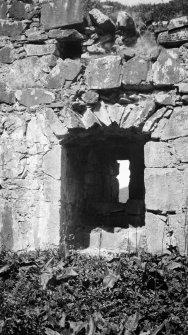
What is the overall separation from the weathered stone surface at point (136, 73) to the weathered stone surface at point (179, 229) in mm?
1876

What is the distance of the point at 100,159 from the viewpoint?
26.5 ft

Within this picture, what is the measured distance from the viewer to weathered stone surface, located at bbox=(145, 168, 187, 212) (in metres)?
5.44

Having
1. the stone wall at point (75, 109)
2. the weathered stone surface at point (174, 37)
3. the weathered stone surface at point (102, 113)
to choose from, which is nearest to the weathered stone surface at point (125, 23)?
the stone wall at point (75, 109)

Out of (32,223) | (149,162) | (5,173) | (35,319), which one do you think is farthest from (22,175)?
(35,319)

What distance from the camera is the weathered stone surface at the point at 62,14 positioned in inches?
235

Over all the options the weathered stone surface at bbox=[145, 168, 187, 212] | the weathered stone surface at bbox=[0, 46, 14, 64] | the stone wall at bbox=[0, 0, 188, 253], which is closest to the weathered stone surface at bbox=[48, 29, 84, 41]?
the stone wall at bbox=[0, 0, 188, 253]

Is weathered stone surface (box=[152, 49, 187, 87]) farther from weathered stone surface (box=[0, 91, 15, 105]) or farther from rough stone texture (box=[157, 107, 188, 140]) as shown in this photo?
weathered stone surface (box=[0, 91, 15, 105])

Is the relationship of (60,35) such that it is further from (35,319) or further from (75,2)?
(35,319)

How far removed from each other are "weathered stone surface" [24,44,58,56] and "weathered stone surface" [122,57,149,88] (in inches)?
44.5

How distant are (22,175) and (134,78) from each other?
214 cm

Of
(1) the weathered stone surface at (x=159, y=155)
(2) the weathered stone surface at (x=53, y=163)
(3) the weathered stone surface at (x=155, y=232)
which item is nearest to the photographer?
(3) the weathered stone surface at (x=155, y=232)

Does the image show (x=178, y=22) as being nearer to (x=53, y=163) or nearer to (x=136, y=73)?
(x=136, y=73)

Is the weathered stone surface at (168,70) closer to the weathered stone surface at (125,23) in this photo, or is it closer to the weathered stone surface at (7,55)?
the weathered stone surface at (125,23)

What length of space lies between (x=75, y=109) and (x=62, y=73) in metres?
0.58
